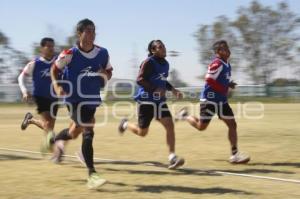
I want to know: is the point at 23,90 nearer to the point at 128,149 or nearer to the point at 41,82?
the point at 41,82

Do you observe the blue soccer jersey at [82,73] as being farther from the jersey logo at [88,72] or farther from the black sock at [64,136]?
the black sock at [64,136]

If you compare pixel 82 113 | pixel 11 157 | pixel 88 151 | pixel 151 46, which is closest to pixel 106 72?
pixel 82 113

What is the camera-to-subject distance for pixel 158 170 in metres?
7.87

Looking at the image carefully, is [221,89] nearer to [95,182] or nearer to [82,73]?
[82,73]

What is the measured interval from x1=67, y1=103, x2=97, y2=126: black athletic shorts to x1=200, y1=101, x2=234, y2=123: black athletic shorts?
8.62 feet

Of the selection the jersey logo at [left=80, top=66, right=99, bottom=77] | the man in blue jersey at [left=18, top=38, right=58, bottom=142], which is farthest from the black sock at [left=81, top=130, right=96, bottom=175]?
the man in blue jersey at [left=18, top=38, right=58, bottom=142]

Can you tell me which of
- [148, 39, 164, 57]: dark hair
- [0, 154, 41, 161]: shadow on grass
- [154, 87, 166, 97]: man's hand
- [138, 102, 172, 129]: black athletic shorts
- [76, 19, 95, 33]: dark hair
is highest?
[76, 19, 95, 33]: dark hair

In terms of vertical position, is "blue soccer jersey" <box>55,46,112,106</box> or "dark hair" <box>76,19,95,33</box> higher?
"dark hair" <box>76,19,95,33</box>

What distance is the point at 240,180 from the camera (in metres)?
6.90

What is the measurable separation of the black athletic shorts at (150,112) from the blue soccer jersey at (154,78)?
0.09 meters

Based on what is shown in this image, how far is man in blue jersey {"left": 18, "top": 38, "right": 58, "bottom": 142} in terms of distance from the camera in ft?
30.1

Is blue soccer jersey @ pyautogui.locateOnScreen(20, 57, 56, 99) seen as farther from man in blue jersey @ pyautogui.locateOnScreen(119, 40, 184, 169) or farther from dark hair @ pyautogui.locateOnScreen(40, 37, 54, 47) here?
man in blue jersey @ pyautogui.locateOnScreen(119, 40, 184, 169)

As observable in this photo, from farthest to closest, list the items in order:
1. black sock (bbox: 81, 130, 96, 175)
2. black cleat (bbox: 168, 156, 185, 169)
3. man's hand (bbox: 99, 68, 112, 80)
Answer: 1. black cleat (bbox: 168, 156, 185, 169)
2. man's hand (bbox: 99, 68, 112, 80)
3. black sock (bbox: 81, 130, 96, 175)

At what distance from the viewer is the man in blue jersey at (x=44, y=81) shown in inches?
362
